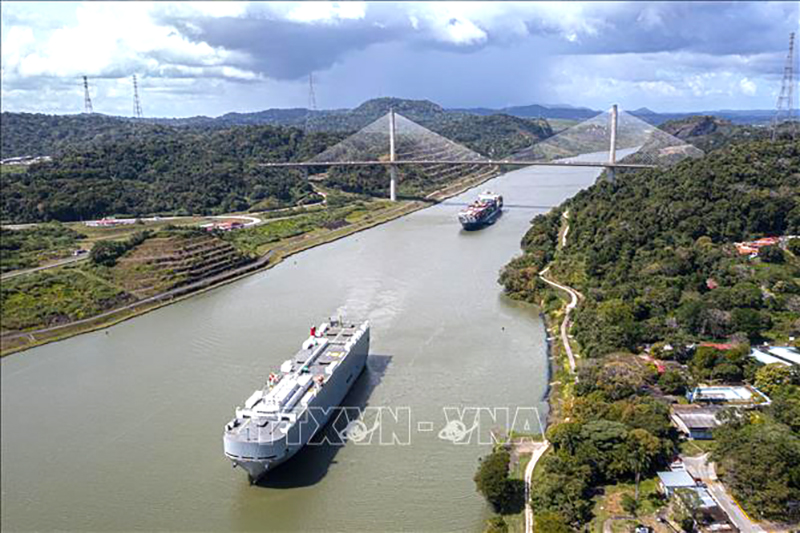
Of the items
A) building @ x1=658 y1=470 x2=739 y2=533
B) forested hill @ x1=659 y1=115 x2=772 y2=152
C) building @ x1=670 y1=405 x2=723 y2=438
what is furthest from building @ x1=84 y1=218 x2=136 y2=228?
forested hill @ x1=659 y1=115 x2=772 y2=152

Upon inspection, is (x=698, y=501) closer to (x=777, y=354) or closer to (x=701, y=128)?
(x=777, y=354)

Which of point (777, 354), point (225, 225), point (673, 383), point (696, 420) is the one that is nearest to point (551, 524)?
point (696, 420)

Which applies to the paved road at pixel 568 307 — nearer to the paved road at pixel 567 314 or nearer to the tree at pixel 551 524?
the paved road at pixel 567 314

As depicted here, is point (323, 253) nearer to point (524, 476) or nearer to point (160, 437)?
point (160, 437)

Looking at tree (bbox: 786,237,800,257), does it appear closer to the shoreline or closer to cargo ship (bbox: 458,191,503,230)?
cargo ship (bbox: 458,191,503,230)

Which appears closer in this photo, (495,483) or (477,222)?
(495,483)

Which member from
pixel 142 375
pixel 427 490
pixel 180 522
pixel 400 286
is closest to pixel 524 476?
pixel 427 490
